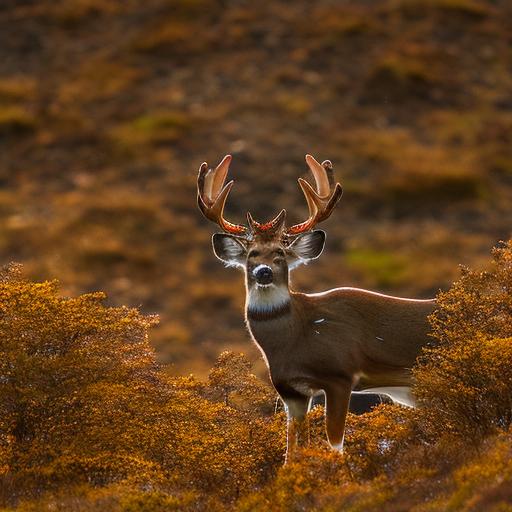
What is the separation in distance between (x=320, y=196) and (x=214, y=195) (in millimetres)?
1570

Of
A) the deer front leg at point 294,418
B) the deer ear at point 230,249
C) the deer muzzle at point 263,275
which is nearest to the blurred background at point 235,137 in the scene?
the deer ear at point 230,249

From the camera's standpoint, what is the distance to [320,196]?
17062 millimetres

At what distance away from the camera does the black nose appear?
1522 cm

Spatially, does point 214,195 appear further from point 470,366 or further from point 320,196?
point 470,366

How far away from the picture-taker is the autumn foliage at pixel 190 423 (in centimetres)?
1407

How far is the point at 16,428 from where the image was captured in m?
16.2

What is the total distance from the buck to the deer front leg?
1 centimetres

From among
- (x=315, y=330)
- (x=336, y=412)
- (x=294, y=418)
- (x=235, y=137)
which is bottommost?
(x=235, y=137)

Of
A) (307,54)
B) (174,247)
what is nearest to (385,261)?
(174,247)

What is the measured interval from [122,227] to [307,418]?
5187cm

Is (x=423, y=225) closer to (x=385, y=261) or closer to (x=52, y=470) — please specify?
(x=385, y=261)

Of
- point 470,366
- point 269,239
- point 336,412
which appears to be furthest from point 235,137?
point 470,366

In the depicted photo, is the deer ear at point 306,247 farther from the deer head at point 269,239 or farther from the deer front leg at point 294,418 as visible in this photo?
the deer front leg at point 294,418

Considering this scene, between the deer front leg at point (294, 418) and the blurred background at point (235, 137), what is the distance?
3191 centimetres
